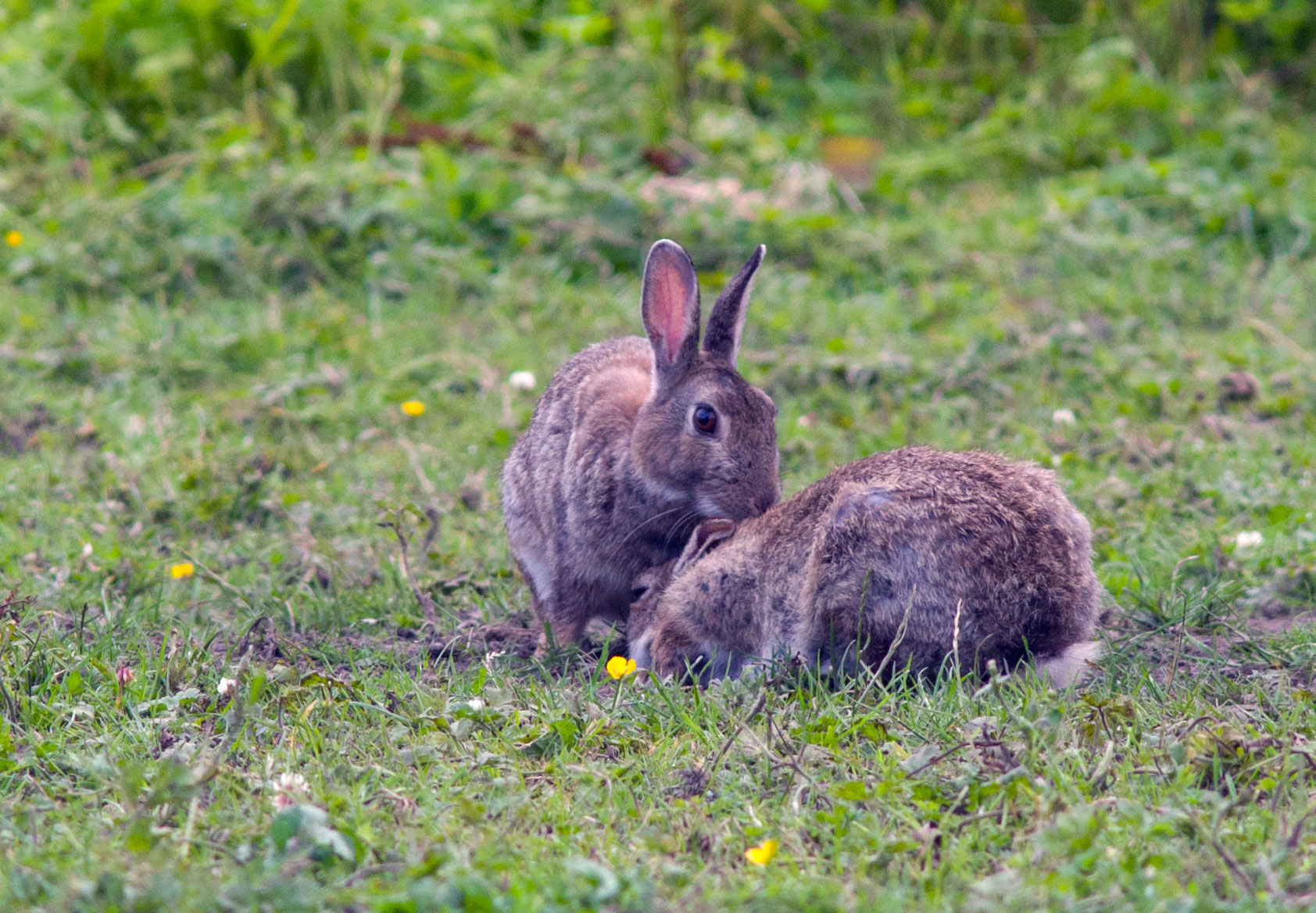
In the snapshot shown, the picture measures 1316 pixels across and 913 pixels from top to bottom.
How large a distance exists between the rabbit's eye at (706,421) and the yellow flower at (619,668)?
2.51 ft

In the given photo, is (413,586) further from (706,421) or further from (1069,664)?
(1069,664)

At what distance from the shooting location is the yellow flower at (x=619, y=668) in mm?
3768

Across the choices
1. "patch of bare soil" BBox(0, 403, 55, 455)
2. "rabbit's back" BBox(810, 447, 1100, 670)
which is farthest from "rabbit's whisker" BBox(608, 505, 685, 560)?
"patch of bare soil" BBox(0, 403, 55, 455)

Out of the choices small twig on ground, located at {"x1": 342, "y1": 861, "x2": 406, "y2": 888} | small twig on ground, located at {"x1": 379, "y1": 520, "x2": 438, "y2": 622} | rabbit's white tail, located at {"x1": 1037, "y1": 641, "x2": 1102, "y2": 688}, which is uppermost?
small twig on ground, located at {"x1": 342, "y1": 861, "x2": 406, "y2": 888}

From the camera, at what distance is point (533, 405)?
5879 millimetres

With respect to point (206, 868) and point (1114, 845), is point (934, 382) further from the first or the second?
point (206, 868)

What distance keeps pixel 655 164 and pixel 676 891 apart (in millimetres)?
6294

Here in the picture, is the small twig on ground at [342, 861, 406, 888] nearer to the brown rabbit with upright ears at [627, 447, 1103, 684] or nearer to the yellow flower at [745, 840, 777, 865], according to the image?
the yellow flower at [745, 840, 777, 865]

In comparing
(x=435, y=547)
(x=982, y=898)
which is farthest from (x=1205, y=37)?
(x=982, y=898)

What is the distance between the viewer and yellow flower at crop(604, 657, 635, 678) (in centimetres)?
377

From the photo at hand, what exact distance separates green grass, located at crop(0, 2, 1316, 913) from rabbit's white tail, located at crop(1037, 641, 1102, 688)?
0.07m

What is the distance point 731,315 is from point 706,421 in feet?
1.24

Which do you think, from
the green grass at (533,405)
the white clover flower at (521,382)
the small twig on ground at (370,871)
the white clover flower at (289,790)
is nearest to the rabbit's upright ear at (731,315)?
the green grass at (533,405)

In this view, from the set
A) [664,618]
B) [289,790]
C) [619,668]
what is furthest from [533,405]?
[289,790]
